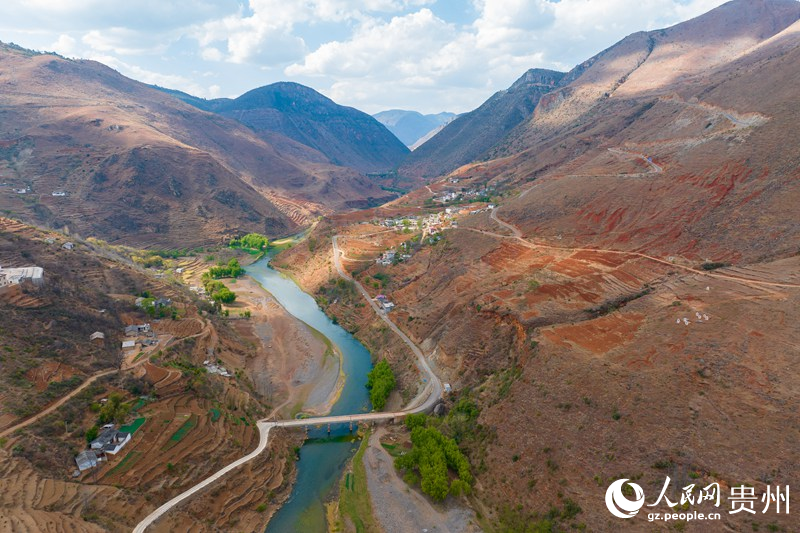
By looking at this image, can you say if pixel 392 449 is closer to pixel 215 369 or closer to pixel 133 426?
pixel 133 426

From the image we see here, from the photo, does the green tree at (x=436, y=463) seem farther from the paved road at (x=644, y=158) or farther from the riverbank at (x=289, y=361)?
the paved road at (x=644, y=158)

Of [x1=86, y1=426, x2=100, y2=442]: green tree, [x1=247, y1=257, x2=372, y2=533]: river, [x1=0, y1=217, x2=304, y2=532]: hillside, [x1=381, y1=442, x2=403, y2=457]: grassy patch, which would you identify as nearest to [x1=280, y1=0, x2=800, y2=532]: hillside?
[x1=247, y1=257, x2=372, y2=533]: river

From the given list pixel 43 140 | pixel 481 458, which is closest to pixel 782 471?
pixel 481 458

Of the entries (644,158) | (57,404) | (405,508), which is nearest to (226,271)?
(57,404)

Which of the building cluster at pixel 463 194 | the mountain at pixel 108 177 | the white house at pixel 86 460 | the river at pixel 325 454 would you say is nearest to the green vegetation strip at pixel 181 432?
the white house at pixel 86 460

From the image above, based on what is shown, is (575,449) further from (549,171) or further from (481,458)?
(549,171)

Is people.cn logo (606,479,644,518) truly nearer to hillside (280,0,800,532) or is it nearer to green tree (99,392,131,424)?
hillside (280,0,800,532)
